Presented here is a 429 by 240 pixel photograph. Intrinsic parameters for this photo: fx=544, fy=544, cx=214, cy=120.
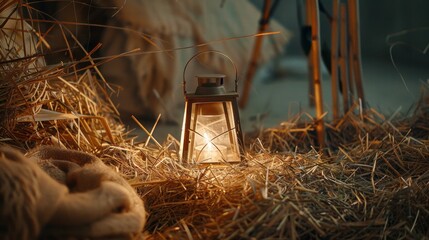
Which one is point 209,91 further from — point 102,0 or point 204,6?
point 204,6

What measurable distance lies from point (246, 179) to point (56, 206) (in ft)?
1.37

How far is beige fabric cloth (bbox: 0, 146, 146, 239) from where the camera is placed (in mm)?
725

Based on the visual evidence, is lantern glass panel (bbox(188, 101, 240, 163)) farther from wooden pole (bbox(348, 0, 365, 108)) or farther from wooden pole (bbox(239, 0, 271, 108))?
wooden pole (bbox(239, 0, 271, 108))

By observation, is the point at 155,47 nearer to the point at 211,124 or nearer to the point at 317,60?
the point at 317,60

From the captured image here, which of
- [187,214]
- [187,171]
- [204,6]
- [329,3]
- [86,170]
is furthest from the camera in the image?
[329,3]

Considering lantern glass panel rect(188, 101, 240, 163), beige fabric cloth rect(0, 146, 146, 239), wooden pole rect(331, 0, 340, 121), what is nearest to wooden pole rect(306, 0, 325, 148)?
wooden pole rect(331, 0, 340, 121)

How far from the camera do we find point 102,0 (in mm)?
1627

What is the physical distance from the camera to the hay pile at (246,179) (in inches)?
36.5

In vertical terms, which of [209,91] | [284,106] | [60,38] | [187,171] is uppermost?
[60,38]

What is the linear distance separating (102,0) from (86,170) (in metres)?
0.84

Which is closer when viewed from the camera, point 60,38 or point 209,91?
point 209,91

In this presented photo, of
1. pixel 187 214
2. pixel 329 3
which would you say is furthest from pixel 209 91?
pixel 329 3

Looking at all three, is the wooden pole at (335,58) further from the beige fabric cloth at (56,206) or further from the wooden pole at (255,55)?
the beige fabric cloth at (56,206)

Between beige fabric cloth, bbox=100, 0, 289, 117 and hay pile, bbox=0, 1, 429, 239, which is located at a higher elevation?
beige fabric cloth, bbox=100, 0, 289, 117
